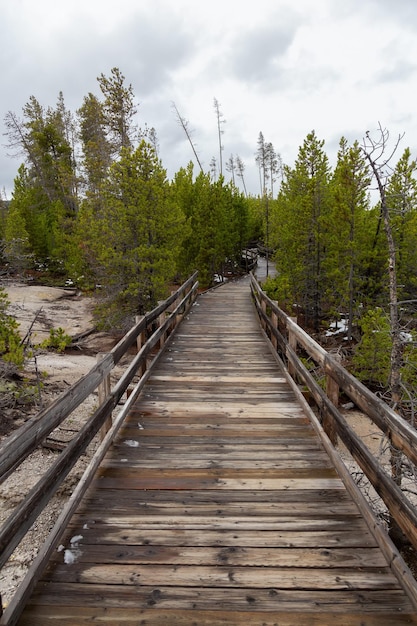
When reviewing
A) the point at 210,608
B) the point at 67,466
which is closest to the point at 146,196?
the point at 67,466

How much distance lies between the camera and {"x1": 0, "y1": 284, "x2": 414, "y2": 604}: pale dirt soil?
5.63 metres

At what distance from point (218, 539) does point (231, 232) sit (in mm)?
32039

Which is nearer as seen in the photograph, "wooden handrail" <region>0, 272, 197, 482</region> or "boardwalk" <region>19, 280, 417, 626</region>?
"wooden handrail" <region>0, 272, 197, 482</region>

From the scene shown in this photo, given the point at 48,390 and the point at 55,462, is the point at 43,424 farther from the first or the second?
the point at 48,390

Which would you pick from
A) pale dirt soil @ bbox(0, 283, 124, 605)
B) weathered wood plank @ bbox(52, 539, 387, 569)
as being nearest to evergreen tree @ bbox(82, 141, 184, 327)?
pale dirt soil @ bbox(0, 283, 124, 605)

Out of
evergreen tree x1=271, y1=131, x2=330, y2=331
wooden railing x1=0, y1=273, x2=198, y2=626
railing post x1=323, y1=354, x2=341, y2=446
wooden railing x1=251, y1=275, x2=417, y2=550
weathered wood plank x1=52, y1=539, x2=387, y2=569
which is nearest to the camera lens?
wooden railing x1=0, y1=273, x2=198, y2=626

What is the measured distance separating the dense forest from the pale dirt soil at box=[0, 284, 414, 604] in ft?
5.44

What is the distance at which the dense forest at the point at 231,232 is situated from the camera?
12.3m

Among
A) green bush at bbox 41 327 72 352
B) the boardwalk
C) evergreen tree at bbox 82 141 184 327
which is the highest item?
evergreen tree at bbox 82 141 184 327

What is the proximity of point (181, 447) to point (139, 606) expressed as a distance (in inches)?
76.5

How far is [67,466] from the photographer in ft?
8.77

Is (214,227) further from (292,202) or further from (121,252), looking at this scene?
(121,252)

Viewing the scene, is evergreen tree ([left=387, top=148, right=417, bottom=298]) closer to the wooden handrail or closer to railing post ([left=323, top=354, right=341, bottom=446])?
railing post ([left=323, top=354, right=341, bottom=446])

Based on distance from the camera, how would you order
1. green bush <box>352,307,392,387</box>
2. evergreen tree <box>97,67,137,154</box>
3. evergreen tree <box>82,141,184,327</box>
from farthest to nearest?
evergreen tree <box>97,67,137,154</box> → evergreen tree <box>82,141,184,327</box> → green bush <box>352,307,392,387</box>
